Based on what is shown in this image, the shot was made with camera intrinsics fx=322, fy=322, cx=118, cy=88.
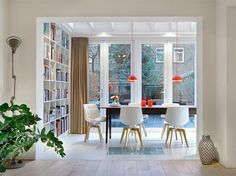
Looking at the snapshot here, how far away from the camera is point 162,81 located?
8.73 m

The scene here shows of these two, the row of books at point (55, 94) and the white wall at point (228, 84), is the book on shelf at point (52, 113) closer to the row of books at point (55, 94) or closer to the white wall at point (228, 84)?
the row of books at point (55, 94)

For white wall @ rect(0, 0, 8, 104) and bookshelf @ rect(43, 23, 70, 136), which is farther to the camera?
bookshelf @ rect(43, 23, 70, 136)

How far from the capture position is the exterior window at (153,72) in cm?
871

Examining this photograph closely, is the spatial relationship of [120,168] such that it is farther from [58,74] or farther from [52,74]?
[58,74]

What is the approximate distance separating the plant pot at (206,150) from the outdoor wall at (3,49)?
323 cm

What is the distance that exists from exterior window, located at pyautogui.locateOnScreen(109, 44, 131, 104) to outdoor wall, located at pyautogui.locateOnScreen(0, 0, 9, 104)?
3864 millimetres

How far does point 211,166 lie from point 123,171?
137cm

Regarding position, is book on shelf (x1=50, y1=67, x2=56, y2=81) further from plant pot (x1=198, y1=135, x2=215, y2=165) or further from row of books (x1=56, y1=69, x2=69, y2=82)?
plant pot (x1=198, y1=135, x2=215, y2=165)

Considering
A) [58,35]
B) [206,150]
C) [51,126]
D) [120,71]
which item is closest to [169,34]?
[120,71]

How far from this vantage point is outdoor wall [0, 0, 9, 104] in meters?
5.09

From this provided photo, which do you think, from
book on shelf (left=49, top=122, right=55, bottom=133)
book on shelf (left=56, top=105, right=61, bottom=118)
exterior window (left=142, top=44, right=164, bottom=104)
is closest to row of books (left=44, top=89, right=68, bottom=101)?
book on shelf (left=56, top=105, right=61, bottom=118)

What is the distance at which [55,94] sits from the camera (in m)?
7.27

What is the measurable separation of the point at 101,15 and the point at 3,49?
66.0 inches

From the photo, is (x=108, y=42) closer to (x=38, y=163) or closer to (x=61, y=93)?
(x=61, y=93)
